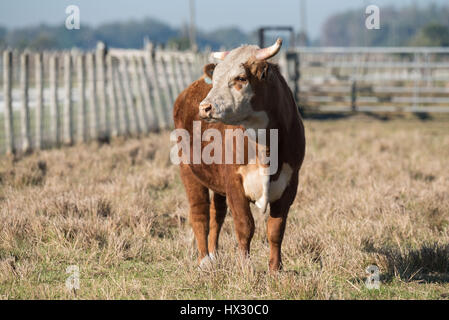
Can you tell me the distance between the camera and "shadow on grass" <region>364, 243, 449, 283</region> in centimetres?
470

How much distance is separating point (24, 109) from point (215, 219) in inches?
275

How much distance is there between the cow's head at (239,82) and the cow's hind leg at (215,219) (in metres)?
1.31

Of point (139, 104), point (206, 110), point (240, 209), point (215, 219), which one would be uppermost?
point (206, 110)

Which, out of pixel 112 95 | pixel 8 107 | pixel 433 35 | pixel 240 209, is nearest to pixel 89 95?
pixel 112 95

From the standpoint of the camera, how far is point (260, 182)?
4.13 m

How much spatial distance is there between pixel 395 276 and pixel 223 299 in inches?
52.9

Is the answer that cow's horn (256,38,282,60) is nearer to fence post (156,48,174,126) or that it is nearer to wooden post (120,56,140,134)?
wooden post (120,56,140,134)

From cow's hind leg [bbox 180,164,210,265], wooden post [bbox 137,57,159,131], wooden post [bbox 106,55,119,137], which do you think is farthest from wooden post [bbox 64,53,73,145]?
cow's hind leg [bbox 180,164,210,265]

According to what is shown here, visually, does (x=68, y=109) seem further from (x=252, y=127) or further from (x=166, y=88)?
(x=252, y=127)

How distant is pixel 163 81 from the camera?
1573cm

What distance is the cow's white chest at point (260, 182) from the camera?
13.6 feet

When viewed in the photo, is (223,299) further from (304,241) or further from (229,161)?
(304,241)

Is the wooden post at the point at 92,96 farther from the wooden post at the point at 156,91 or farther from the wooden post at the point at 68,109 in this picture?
the wooden post at the point at 156,91
